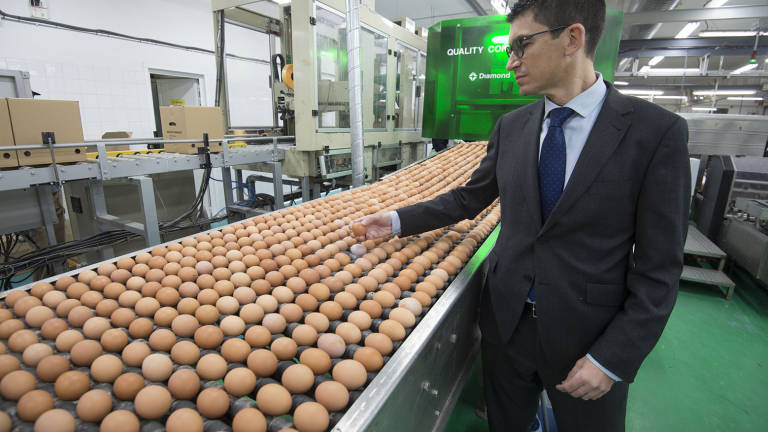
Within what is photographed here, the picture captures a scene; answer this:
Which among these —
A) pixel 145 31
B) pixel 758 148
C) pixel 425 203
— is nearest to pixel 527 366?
pixel 425 203

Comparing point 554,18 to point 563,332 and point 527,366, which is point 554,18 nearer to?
point 563,332

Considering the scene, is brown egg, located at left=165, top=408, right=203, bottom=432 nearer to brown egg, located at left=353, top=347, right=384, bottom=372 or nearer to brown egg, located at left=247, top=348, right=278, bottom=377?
brown egg, located at left=247, top=348, right=278, bottom=377

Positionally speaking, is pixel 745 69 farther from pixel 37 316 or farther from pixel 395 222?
pixel 37 316

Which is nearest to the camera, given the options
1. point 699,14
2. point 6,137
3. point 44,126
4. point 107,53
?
point 6,137

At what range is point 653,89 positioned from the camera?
13180 millimetres

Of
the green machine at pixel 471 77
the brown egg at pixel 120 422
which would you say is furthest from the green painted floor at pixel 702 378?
the green machine at pixel 471 77

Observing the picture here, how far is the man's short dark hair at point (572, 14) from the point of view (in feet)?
3.17

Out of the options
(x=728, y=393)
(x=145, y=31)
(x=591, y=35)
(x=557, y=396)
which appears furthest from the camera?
(x=145, y=31)

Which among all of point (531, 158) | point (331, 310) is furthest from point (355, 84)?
point (331, 310)

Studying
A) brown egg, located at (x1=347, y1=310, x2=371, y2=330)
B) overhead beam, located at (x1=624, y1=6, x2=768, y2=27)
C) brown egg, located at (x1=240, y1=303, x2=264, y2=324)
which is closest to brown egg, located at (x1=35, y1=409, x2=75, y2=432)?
brown egg, located at (x1=240, y1=303, x2=264, y2=324)

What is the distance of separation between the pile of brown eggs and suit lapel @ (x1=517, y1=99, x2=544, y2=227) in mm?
474

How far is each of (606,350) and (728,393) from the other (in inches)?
81.8

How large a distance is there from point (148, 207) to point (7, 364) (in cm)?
190

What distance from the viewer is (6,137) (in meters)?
2.04
